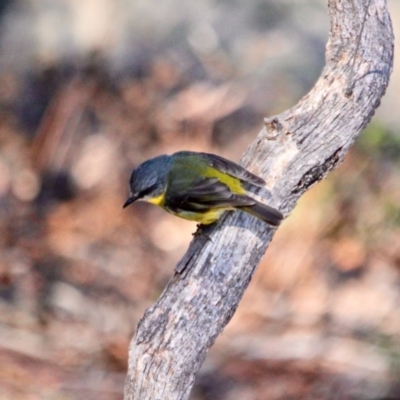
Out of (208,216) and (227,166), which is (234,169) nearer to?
(227,166)

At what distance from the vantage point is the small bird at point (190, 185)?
4.25 m

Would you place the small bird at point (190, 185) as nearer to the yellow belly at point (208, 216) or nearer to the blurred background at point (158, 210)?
the yellow belly at point (208, 216)

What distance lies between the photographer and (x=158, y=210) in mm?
7660

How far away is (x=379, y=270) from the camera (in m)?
7.14

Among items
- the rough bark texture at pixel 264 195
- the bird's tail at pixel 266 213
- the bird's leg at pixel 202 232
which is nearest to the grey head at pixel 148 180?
the bird's leg at pixel 202 232

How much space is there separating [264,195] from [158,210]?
3723 millimetres

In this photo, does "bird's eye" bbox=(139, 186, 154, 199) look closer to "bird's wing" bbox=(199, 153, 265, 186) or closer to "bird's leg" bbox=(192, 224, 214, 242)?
"bird's wing" bbox=(199, 153, 265, 186)

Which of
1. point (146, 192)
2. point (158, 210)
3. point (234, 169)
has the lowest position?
point (234, 169)

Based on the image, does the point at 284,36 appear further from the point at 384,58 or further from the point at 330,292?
the point at 384,58

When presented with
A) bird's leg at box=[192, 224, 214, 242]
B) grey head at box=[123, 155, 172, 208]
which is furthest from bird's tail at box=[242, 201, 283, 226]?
grey head at box=[123, 155, 172, 208]

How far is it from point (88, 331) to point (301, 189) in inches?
128

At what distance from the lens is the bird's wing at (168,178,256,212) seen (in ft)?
13.6

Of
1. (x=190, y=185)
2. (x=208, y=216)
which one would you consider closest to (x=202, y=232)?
(x=208, y=216)

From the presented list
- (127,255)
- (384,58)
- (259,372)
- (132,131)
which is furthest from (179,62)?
(384,58)
